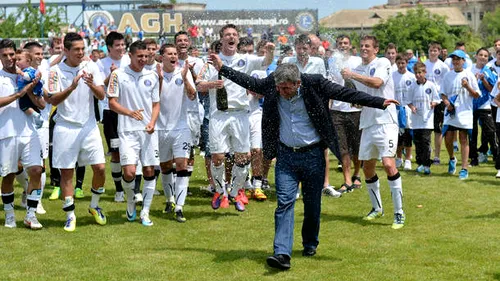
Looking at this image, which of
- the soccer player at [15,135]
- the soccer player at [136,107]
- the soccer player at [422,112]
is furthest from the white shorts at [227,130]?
the soccer player at [422,112]

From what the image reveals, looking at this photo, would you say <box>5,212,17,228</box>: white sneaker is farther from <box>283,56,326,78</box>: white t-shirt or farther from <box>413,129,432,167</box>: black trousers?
<box>413,129,432,167</box>: black trousers

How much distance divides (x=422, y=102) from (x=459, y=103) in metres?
0.70

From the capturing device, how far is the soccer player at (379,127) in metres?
9.74

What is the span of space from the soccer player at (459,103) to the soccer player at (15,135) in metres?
7.24

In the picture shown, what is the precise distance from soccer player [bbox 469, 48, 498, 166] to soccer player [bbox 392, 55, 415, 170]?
1.32 m

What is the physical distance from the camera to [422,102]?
1479 centimetres

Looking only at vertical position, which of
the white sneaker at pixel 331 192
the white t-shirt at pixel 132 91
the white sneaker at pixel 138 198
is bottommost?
the white sneaker at pixel 331 192

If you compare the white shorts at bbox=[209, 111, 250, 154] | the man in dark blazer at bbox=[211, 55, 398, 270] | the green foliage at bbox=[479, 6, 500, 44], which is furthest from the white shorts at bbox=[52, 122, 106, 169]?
the green foliage at bbox=[479, 6, 500, 44]

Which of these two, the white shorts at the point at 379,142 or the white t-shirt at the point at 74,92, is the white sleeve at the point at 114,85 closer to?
the white t-shirt at the point at 74,92

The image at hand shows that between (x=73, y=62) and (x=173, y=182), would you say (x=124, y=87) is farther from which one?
(x=173, y=182)

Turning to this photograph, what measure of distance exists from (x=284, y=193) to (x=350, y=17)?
488 ft

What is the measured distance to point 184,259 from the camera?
8.20m

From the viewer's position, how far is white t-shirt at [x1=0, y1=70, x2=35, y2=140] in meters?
9.55

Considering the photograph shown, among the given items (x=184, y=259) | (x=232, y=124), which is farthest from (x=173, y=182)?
(x=184, y=259)
